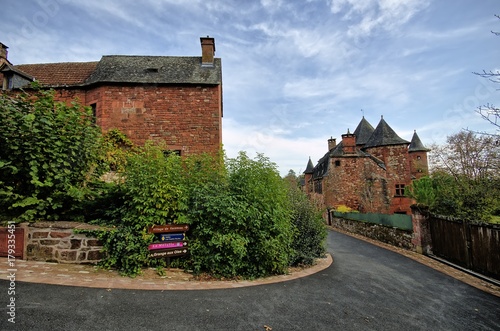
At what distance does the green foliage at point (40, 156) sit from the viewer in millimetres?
5512

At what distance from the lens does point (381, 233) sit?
557 inches

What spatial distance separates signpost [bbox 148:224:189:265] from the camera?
5680 millimetres

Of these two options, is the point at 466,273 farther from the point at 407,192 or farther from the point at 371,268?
the point at 407,192

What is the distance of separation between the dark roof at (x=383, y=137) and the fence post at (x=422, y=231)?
1904cm

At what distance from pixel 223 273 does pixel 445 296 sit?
17.2 feet

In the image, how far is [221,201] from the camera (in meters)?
5.99

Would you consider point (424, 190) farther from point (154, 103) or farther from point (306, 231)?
point (154, 103)

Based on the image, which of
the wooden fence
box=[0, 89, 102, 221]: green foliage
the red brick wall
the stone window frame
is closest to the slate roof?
the red brick wall

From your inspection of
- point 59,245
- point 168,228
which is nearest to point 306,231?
point 168,228

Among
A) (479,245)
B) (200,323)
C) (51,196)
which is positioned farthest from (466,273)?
(51,196)

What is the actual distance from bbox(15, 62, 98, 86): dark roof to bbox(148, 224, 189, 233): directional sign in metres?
12.2

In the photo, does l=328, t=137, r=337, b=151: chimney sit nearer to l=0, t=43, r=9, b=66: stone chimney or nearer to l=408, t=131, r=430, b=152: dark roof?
l=408, t=131, r=430, b=152: dark roof

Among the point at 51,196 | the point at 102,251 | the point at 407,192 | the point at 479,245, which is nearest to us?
the point at 102,251

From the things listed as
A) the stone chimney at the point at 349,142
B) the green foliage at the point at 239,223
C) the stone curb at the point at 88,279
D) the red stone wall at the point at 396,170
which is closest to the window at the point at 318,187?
the stone chimney at the point at 349,142
